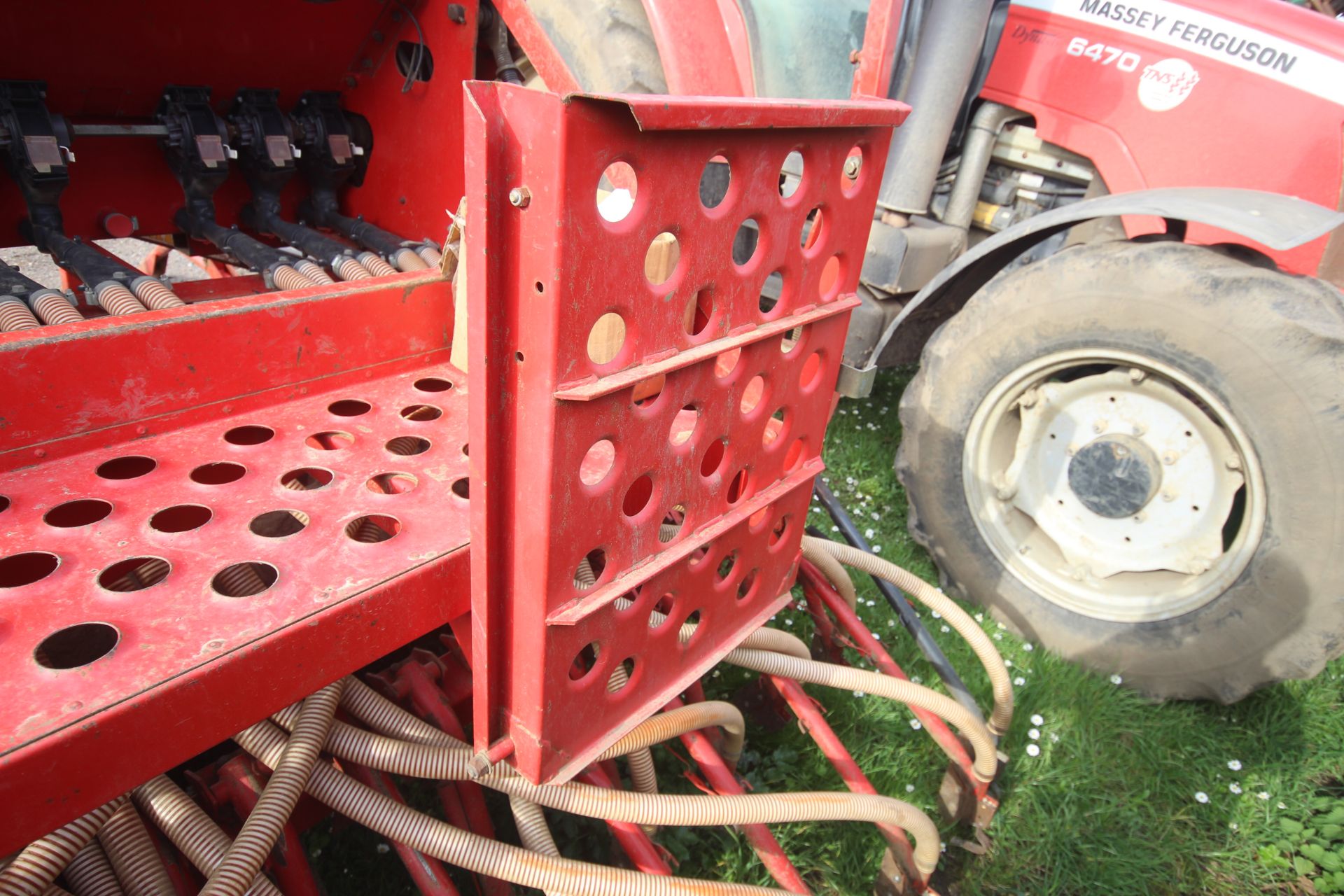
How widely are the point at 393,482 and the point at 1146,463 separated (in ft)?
6.52

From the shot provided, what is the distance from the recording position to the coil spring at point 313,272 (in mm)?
1979

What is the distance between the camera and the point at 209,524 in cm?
125

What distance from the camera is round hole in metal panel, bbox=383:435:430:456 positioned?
1656 millimetres

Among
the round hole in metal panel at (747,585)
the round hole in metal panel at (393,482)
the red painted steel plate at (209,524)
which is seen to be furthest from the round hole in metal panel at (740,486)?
the round hole in metal panel at (393,482)

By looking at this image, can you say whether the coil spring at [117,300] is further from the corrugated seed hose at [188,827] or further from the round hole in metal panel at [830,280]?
the round hole in metal panel at [830,280]

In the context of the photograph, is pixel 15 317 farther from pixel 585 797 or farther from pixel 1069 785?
pixel 1069 785

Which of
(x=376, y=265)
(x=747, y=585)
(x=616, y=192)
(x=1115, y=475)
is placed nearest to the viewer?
(x=747, y=585)

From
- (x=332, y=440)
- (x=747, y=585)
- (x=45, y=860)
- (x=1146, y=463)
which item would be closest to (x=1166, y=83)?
(x=1146, y=463)

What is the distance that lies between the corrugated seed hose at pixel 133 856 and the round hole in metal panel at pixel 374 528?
1.73ft

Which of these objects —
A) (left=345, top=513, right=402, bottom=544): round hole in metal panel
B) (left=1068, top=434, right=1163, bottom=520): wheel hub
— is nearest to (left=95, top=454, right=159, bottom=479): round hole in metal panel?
(left=345, top=513, right=402, bottom=544): round hole in metal panel

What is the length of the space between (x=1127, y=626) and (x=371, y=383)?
212 cm

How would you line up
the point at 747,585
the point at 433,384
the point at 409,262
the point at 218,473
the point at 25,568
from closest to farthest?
the point at 25,568
the point at 218,473
the point at 747,585
the point at 433,384
the point at 409,262

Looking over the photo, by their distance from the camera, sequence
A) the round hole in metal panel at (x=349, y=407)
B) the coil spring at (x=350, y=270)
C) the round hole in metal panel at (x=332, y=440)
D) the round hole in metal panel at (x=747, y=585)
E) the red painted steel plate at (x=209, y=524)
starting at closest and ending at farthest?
1. the red painted steel plate at (x=209, y=524)
2. the round hole in metal panel at (x=747, y=585)
3. the round hole in metal panel at (x=332, y=440)
4. the round hole in metal panel at (x=349, y=407)
5. the coil spring at (x=350, y=270)

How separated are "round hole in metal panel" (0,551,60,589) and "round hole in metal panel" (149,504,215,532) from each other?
5.4 inches
